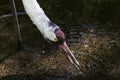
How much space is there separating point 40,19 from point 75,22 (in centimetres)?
158

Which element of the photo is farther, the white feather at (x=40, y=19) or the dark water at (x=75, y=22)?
the dark water at (x=75, y=22)

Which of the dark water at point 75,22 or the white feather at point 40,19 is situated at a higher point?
the white feather at point 40,19

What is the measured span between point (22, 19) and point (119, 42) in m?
1.90

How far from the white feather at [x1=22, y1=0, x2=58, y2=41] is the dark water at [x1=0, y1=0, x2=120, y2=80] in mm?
716

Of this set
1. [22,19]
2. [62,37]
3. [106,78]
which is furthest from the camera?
[22,19]

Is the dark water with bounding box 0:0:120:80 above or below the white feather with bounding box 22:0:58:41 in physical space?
below

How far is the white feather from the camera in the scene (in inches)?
170

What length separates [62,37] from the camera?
13.9 ft

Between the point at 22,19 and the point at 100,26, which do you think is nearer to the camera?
the point at 100,26

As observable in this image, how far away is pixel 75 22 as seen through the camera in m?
6.00

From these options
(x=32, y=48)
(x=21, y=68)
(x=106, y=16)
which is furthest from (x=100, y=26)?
(x=21, y=68)

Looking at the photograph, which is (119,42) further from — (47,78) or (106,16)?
(47,78)

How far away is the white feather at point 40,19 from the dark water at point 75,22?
0.72m

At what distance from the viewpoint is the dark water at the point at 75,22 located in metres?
5.51
